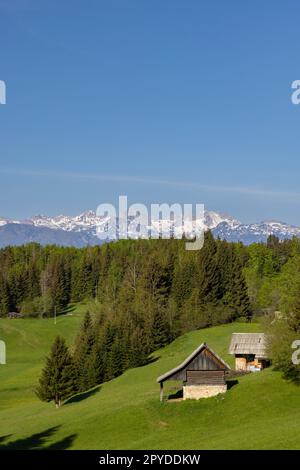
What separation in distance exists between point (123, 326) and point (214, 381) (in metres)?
36.3

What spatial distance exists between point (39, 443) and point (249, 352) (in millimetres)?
27884

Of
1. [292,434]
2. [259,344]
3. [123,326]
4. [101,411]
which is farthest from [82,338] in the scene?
[292,434]

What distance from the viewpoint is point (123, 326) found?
82.8 m

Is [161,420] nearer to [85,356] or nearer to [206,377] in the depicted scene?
[206,377]

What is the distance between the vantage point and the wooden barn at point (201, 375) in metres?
47.4

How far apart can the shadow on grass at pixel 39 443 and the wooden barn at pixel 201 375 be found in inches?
355

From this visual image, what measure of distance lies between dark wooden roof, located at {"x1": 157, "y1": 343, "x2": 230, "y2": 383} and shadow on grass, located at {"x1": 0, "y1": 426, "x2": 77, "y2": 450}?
962 cm

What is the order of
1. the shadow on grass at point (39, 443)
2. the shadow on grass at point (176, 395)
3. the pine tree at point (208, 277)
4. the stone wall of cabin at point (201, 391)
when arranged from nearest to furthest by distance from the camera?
the shadow on grass at point (39, 443) < the stone wall of cabin at point (201, 391) < the shadow on grass at point (176, 395) < the pine tree at point (208, 277)

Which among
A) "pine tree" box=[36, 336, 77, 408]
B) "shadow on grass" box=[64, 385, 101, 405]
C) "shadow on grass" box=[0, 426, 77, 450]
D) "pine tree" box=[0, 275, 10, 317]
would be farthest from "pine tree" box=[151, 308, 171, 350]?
"pine tree" box=[0, 275, 10, 317]

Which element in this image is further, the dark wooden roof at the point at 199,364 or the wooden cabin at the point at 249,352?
the wooden cabin at the point at 249,352

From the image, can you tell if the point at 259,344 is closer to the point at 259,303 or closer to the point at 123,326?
the point at 123,326

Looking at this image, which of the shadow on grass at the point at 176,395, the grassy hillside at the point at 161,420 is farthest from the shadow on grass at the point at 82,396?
the shadow on grass at the point at 176,395

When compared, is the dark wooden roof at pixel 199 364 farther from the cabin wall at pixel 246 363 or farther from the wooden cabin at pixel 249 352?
the cabin wall at pixel 246 363

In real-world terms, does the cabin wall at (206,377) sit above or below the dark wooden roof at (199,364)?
below
